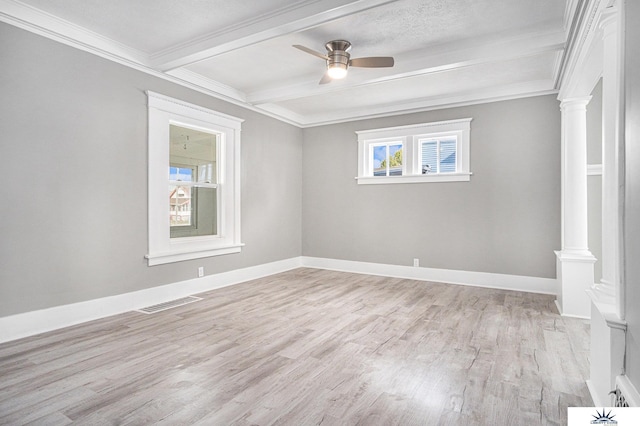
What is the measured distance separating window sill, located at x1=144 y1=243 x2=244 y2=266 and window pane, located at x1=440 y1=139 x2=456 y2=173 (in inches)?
135

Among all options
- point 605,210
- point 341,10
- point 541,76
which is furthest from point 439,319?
point 541,76

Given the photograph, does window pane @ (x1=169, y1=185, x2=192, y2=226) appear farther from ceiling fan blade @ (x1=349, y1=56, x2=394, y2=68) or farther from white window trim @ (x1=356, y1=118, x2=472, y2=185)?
white window trim @ (x1=356, y1=118, x2=472, y2=185)

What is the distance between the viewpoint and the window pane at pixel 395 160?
19.1ft

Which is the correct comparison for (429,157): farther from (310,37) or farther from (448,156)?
(310,37)

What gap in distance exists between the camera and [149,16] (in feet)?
10.1

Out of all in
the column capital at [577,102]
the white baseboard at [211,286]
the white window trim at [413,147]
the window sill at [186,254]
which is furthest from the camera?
the white window trim at [413,147]

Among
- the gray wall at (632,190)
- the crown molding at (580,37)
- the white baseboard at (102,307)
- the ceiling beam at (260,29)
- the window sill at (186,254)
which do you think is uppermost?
the ceiling beam at (260,29)

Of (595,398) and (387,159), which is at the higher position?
(387,159)

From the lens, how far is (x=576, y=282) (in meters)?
3.76

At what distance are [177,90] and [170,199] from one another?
140 centimetres

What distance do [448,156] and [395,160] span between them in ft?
2.88

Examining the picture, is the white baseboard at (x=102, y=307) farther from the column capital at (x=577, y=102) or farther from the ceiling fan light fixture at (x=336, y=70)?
the column capital at (x=577, y=102)

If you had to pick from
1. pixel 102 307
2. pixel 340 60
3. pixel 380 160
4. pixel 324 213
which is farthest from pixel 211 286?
pixel 380 160

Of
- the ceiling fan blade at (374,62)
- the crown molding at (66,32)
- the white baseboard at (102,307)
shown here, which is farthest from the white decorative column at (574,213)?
the crown molding at (66,32)
